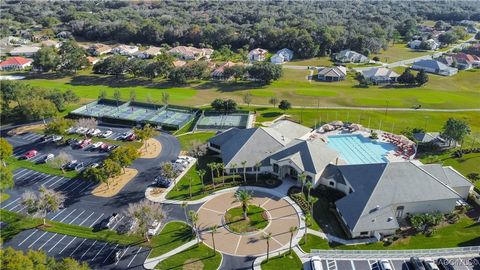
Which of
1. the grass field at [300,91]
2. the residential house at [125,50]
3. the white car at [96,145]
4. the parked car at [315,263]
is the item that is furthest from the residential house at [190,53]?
the parked car at [315,263]

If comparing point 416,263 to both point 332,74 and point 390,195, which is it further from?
point 332,74

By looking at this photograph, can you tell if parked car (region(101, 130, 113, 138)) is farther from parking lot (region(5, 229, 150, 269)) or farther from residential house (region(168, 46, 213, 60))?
residential house (region(168, 46, 213, 60))

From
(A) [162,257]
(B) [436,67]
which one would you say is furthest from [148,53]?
(A) [162,257]

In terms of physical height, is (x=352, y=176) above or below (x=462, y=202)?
above

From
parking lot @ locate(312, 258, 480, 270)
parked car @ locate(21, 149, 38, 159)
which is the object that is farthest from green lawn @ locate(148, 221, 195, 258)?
parked car @ locate(21, 149, 38, 159)

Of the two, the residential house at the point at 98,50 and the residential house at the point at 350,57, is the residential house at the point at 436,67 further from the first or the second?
the residential house at the point at 98,50

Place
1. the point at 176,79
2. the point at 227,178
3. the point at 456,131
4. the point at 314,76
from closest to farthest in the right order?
1. the point at 227,178
2. the point at 456,131
3. the point at 176,79
4. the point at 314,76

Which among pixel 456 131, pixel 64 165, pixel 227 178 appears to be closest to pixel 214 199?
pixel 227 178

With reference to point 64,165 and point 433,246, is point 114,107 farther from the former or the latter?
point 433,246
